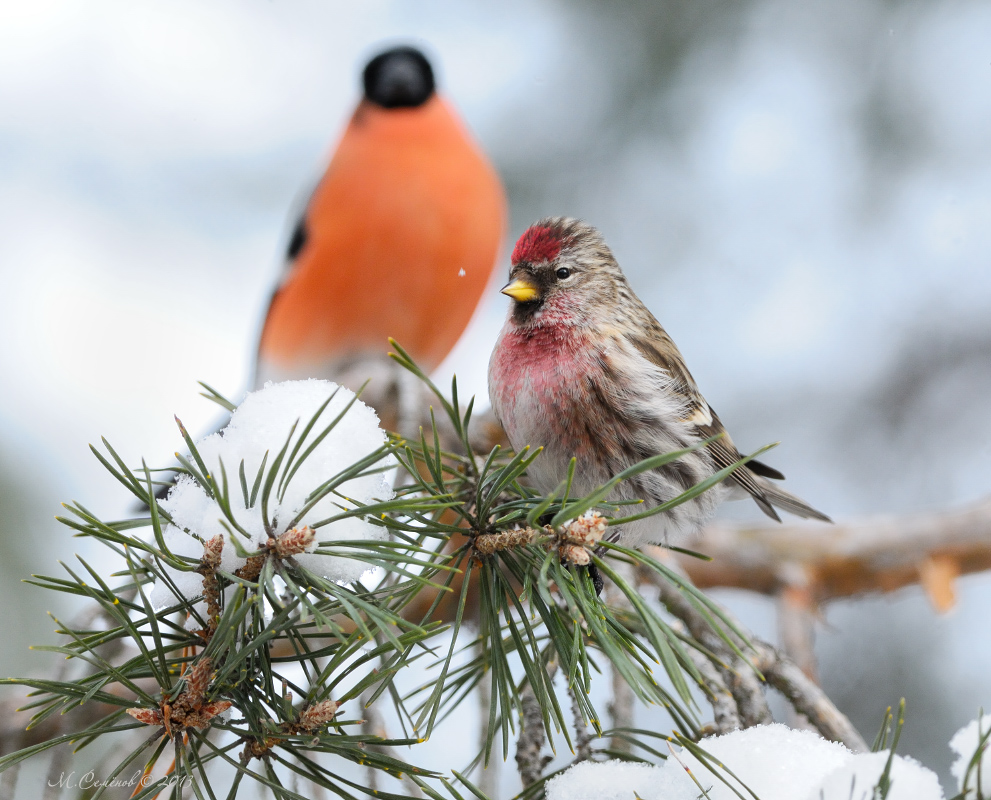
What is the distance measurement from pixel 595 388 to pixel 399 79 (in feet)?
4.03

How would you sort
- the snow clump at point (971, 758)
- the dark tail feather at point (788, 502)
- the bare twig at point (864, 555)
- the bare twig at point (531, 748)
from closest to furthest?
the snow clump at point (971, 758)
the bare twig at point (531, 748)
the dark tail feather at point (788, 502)
the bare twig at point (864, 555)

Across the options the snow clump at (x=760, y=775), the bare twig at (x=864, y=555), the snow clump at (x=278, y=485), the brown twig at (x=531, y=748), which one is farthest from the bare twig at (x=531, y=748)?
the bare twig at (x=864, y=555)

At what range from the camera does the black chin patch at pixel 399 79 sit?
178cm

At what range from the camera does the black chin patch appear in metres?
1.78

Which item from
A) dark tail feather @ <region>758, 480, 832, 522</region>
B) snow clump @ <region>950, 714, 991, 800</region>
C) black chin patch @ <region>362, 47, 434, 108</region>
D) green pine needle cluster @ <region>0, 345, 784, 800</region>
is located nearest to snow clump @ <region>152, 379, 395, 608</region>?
green pine needle cluster @ <region>0, 345, 784, 800</region>

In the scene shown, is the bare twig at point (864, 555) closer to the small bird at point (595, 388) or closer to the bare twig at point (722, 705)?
the small bird at point (595, 388)

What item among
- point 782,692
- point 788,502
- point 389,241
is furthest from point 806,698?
point 389,241

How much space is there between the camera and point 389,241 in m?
1.65

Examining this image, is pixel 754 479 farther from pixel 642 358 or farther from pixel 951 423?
pixel 951 423

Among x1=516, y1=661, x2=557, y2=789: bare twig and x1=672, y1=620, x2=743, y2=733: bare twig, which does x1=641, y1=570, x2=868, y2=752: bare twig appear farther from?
x1=516, y1=661, x2=557, y2=789: bare twig

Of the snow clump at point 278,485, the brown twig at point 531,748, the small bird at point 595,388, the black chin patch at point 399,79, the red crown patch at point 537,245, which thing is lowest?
the brown twig at point 531,748

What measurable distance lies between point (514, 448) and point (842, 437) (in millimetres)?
1503

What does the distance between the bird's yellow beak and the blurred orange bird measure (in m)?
0.72

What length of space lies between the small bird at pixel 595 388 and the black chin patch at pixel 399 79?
3.23 ft
